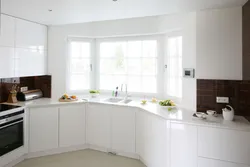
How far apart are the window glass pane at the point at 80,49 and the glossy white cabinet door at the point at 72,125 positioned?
47.0 inches

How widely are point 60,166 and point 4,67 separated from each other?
1.79 m

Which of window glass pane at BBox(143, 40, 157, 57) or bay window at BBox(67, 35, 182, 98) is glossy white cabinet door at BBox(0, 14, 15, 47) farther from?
window glass pane at BBox(143, 40, 157, 57)

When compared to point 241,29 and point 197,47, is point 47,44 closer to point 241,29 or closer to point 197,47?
point 197,47

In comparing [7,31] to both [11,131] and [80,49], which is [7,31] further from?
[11,131]

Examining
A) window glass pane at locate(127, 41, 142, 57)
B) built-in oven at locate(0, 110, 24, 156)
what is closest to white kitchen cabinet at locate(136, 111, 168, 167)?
window glass pane at locate(127, 41, 142, 57)

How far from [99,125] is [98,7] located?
1.97 m

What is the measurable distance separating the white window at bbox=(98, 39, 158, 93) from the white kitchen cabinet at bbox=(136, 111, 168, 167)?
90 centimetres

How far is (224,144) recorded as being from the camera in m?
2.22

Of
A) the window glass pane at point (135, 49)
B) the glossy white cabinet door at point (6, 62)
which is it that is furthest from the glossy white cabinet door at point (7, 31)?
the window glass pane at point (135, 49)

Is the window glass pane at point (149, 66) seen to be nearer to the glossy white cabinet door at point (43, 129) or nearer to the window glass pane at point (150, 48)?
the window glass pane at point (150, 48)

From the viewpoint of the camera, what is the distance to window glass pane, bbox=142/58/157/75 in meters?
3.72

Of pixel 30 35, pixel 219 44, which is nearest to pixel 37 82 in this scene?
pixel 30 35

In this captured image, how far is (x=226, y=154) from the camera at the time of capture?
222 centimetres

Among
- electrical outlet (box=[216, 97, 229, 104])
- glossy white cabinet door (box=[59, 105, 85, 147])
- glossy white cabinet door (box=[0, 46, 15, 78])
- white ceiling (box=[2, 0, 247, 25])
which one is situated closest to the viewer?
white ceiling (box=[2, 0, 247, 25])
